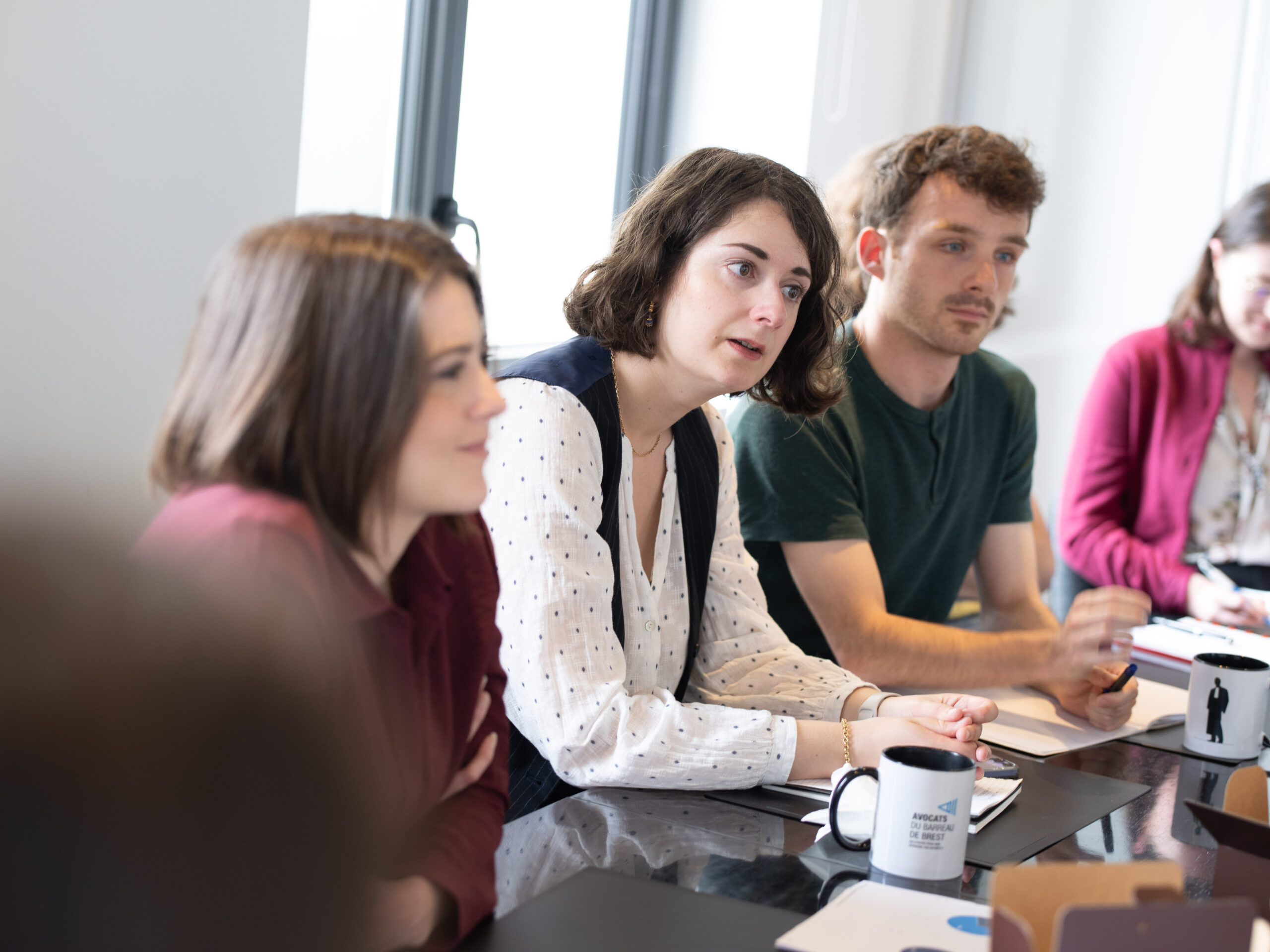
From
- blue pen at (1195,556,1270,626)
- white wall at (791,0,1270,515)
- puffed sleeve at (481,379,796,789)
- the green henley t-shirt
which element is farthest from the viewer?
white wall at (791,0,1270,515)

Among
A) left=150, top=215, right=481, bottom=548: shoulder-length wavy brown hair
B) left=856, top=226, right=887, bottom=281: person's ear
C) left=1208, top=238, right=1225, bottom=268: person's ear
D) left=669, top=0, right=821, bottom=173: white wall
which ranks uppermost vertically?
left=669, top=0, right=821, bottom=173: white wall

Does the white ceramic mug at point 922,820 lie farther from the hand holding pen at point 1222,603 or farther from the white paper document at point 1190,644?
the hand holding pen at point 1222,603

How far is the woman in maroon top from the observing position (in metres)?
0.66

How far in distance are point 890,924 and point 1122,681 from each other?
73 centimetres

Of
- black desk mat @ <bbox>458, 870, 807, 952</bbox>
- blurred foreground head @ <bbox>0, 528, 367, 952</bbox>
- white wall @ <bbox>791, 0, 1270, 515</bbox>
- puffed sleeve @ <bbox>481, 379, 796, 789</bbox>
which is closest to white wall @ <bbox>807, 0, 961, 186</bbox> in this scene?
white wall @ <bbox>791, 0, 1270, 515</bbox>

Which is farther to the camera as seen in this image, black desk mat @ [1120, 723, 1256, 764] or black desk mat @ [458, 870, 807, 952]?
black desk mat @ [1120, 723, 1256, 764]

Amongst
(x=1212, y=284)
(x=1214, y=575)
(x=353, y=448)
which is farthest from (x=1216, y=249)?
(x=353, y=448)

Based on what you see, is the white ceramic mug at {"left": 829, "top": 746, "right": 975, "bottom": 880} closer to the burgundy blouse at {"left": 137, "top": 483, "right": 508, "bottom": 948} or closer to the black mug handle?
the black mug handle

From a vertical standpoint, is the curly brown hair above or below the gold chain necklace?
above

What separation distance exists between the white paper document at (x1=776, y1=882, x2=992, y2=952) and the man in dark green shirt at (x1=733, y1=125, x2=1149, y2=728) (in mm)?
715

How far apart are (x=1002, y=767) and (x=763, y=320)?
1.80 feet

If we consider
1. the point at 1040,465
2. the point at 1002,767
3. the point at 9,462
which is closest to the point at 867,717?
the point at 1002,767

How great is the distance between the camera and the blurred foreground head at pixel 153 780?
1.50ft

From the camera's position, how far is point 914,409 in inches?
74.9
